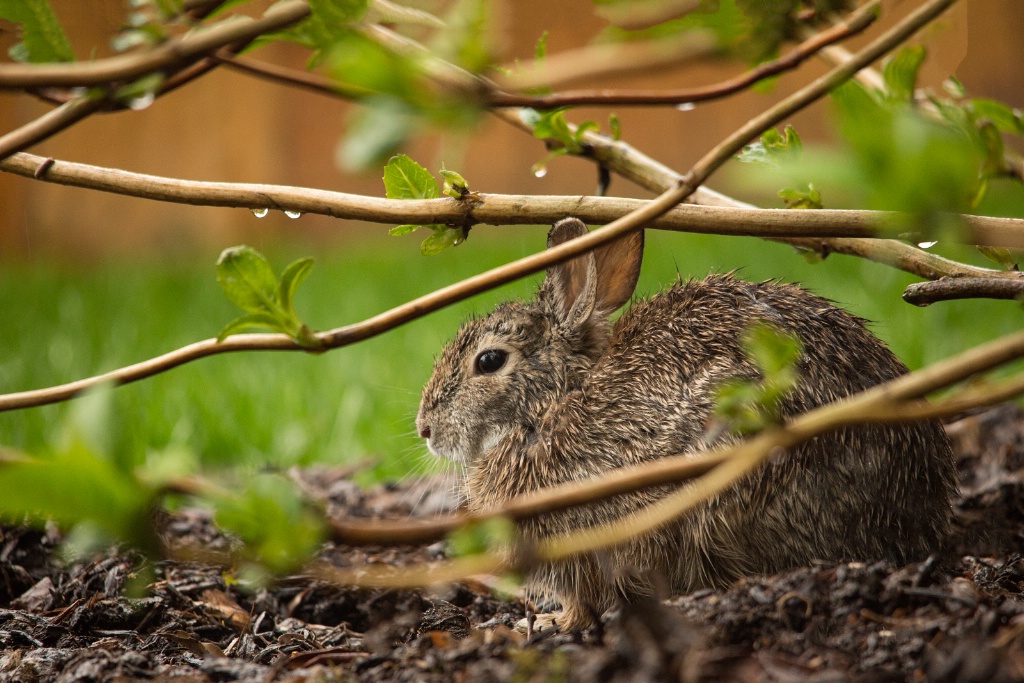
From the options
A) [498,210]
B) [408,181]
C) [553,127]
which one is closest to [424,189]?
[408,181]

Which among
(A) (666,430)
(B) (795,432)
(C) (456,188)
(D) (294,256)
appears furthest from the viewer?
(D) (294,256)

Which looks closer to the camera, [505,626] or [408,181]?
[408,181]

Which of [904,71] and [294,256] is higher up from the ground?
[294,256]

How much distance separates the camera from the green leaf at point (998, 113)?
194cm

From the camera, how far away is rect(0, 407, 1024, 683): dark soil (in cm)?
141

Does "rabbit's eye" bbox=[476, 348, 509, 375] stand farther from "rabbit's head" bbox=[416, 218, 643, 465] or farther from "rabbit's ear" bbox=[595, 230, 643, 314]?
"rabbit's ear" bbox=[595, 230, 643, 314]

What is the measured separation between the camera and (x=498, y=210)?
1.83 metres

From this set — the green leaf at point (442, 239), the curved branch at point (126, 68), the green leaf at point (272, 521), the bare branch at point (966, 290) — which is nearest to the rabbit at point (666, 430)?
the green leaf at point (442, 239)

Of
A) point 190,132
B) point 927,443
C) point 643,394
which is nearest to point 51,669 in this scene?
point 643,394

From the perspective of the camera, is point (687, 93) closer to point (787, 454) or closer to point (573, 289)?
point (787, 454)

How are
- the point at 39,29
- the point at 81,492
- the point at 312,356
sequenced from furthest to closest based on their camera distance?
the point at 312,356 < the point at 39,29 < the point at 81,492

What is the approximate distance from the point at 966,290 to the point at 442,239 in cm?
99

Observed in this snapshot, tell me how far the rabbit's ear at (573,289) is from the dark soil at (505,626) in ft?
2.74

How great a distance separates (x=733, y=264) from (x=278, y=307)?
5347mm
